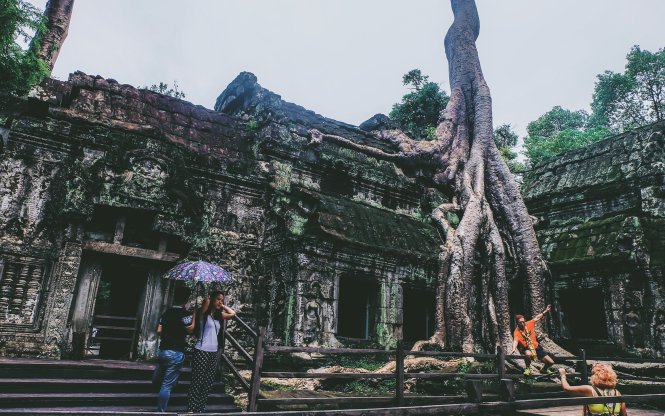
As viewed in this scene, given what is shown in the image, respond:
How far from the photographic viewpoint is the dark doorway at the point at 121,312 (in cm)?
698

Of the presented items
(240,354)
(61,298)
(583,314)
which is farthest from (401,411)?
(583,314)

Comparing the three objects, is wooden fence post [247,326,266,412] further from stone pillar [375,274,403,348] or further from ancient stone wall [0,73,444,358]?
stone pillar [375,274,403,348]

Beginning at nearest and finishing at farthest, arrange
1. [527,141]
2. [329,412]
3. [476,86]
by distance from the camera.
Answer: [329,412] < [476,86] < [527,141]

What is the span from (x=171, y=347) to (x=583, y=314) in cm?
900

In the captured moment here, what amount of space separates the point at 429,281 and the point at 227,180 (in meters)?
4.34

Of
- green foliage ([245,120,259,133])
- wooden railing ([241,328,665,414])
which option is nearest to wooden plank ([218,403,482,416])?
wooden railing ([241,328,665,414])

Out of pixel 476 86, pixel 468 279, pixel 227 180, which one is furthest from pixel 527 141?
pixel 227 180

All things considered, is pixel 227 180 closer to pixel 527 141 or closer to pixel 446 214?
pixel 446 214

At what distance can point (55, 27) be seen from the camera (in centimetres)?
1284

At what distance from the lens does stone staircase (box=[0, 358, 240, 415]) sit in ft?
14.7

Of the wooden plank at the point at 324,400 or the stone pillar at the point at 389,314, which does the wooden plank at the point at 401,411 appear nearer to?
the wooden plank at the point at 324,400

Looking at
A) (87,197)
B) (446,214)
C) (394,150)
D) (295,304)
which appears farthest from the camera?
(394,150)

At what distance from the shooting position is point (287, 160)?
8.76 metres

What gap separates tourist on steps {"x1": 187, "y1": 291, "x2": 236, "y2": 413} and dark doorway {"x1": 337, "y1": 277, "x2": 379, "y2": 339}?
138 inches
